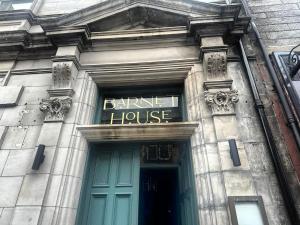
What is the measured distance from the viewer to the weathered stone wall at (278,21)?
584 centimetres

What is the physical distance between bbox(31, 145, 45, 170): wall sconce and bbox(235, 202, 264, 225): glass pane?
3584 millimetres

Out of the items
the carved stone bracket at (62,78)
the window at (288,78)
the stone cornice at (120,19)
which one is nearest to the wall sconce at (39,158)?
the carved stone bracket at (62,78)

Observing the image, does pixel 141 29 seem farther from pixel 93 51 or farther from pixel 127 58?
pixel 93 51

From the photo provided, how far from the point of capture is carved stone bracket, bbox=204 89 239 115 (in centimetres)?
449

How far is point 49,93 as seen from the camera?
4.99m

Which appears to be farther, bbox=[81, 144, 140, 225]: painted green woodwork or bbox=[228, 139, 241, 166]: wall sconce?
bbox=[81, 144, 140, 225]: painted green woodwork

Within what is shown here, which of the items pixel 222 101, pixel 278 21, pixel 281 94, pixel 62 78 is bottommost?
pixel 222 101

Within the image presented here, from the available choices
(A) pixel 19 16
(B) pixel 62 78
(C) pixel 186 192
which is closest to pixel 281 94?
(C) pixel 186 192

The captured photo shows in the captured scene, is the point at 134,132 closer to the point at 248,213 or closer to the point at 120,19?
the point at 248,213

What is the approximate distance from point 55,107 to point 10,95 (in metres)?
1.43

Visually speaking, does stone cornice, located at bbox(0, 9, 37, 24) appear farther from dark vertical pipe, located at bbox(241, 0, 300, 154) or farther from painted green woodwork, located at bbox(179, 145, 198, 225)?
dark vertical pipe, located at bbox(241, 0, 300, 154)

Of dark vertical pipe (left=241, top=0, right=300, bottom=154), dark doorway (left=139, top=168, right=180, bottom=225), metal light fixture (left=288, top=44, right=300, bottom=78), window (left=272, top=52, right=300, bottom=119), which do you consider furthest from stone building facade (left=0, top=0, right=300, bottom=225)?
dark doorway (left=139, top=168, right=180, bottom=225)

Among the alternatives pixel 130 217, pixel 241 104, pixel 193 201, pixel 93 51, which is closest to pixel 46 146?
pixel 130 217

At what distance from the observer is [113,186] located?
472 centimetres
